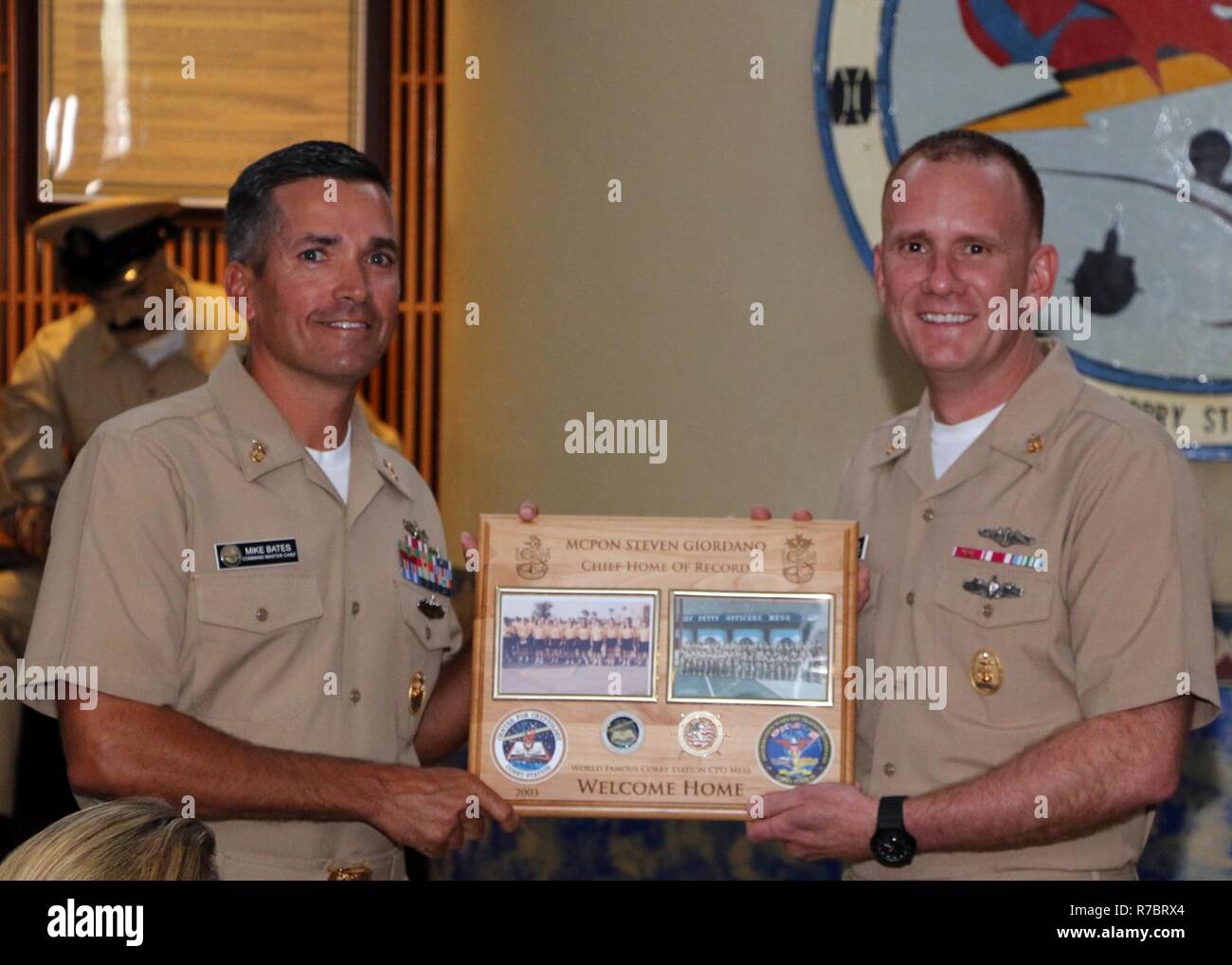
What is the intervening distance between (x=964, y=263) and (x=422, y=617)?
1145mm

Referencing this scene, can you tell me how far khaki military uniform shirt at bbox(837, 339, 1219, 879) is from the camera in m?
2.57

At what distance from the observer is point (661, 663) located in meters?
2.78

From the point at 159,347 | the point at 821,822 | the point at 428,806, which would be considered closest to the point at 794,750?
the point at 821,822

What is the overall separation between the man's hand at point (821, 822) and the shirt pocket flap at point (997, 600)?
35cm

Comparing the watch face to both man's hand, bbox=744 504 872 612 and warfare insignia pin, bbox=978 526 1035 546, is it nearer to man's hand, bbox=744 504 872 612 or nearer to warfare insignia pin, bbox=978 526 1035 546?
man's hand, bbox=744 504 872 612

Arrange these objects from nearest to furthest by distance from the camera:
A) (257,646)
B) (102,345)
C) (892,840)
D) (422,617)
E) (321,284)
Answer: (892,840)
(257,646)
(321,284)
(422,617)
(102,345)

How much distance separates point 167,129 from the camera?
6.26 meters

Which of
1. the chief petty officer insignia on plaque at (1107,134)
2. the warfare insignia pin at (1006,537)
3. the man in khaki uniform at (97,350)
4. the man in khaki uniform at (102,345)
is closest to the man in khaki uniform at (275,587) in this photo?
the warfare insignia pin at (1006,537)

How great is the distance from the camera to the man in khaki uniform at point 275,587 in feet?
8.54

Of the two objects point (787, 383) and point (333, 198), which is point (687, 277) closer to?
point (787, 383)

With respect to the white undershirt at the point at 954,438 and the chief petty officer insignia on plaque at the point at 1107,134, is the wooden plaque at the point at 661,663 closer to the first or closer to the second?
the white undershirt at the point at 954,438

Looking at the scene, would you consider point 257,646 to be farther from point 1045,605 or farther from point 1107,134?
point 1107,134

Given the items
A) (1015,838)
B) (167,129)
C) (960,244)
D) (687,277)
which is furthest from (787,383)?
(167,129)

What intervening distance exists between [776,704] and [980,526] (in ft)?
1.51
